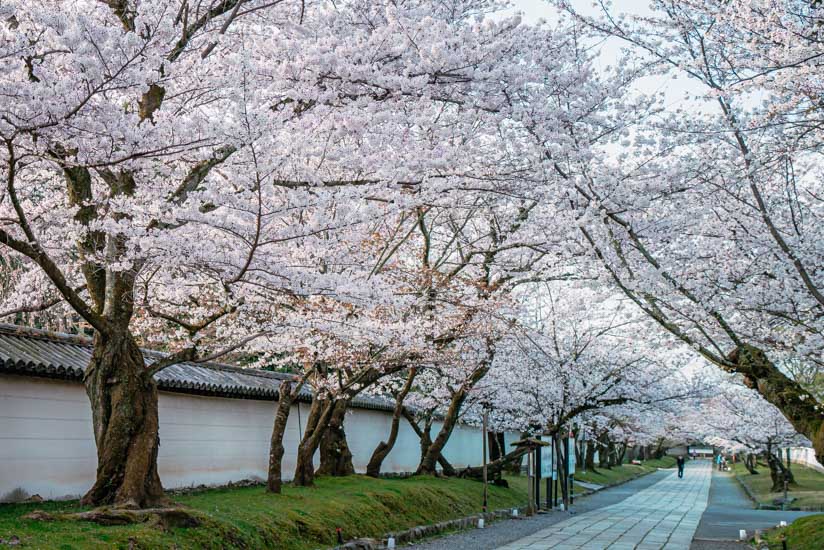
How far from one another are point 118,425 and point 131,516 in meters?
1.05

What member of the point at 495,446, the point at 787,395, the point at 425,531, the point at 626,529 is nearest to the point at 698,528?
the point at 626,529

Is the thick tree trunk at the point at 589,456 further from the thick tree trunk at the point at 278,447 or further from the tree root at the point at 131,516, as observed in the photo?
the tree root at the point at 131,516

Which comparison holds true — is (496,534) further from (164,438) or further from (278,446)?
(164,438)

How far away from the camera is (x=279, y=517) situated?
10.3 metres

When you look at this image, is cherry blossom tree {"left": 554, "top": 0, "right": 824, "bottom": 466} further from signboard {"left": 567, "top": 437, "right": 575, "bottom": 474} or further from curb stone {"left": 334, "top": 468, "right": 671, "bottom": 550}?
signboard {"left": 567, "top": 437, "right": 575, "bottom": 474}

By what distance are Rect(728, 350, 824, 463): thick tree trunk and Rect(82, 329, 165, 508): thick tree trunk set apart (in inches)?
269

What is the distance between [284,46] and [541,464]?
49.4 ft

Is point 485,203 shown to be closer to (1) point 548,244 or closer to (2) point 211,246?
(1) point 548,244

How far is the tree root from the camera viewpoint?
25.2 feet

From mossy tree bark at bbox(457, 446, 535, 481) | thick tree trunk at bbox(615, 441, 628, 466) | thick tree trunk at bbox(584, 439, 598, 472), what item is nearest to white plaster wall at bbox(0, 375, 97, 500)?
mossy tree bark at bbox(457, 446, 535, 481)

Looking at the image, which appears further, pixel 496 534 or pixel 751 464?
pixel 751 464

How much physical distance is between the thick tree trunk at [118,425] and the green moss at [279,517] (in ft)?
2.48

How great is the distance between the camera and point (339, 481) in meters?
15.7

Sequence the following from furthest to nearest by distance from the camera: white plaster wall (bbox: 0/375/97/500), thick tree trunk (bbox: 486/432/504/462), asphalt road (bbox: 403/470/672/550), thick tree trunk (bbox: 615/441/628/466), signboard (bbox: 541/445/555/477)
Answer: thick tree trunk (bbox: 615/441/628/466)
thick tree trunk (bbox: 486/432/504/462)
signboard (bbox: 541/445/555/477)
asphalt road (bbox: 403/470/672/550)
white plaster wall (bbox: 0/375/97/500)
